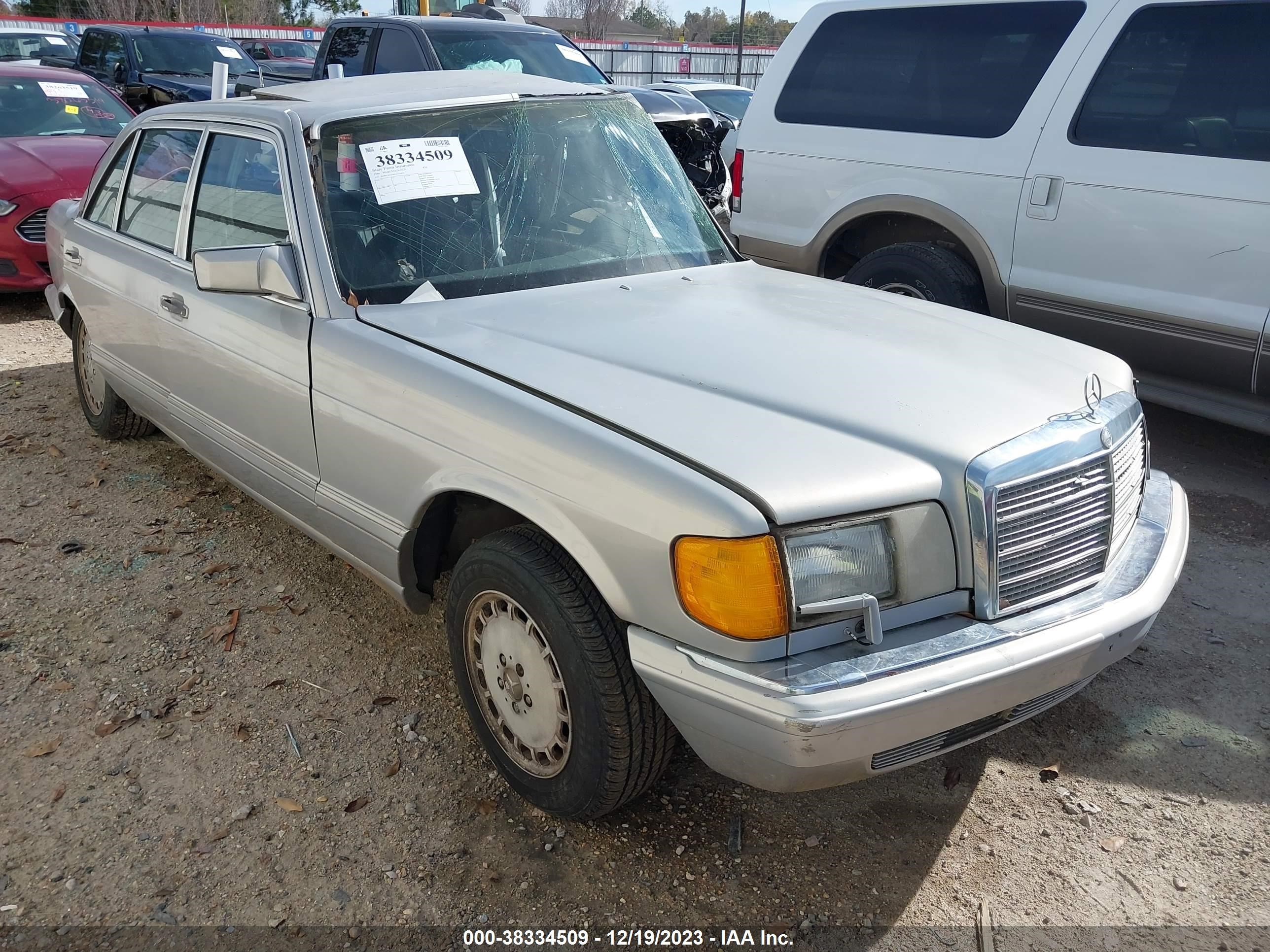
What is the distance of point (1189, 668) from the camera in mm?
3250

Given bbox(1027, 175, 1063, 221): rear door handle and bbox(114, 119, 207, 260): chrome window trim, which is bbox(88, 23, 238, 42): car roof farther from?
bbox(1027, 175, 1063, 221): rear door handle

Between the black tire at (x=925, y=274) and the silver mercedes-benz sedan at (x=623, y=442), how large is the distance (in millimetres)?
1672

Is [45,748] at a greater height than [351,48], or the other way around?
[351,48]

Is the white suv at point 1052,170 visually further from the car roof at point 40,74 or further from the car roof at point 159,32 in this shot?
the car roof at point 159,32

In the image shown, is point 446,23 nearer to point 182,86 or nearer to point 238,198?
point 182,86

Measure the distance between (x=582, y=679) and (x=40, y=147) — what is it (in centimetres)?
756

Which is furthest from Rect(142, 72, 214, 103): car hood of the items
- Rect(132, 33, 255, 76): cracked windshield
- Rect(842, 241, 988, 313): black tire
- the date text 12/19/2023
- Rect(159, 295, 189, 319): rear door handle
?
the date text 12/19/2023

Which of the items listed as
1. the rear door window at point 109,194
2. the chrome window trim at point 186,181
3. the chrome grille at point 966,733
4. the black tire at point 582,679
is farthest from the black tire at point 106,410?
the chrome grille at point 966,733

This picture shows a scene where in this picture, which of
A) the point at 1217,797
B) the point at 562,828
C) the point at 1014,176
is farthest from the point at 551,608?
the point at 1014,176

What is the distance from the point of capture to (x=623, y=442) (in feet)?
7.22

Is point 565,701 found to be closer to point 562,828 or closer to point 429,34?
point 562,828

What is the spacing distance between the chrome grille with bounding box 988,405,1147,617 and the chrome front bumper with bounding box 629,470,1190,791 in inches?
2.7

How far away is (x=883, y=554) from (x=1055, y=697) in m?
0.64

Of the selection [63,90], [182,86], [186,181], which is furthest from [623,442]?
[182,86]
